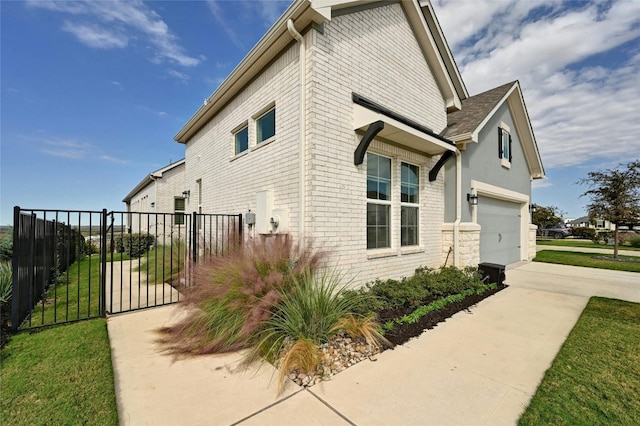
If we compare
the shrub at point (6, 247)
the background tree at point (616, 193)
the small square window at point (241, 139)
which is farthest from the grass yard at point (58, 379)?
the background tree at point (616, 193)

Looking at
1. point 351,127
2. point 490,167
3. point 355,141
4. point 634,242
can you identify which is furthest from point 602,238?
point 351,127

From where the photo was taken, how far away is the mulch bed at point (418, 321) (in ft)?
13.1

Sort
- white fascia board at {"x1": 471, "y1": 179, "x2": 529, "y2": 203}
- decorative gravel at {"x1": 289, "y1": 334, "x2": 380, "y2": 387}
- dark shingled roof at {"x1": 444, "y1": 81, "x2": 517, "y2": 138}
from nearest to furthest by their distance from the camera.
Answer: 1. decorative gravel at {"x1": 289, "y1": 334, "x2": 380, "y2": 387}
2. dark shingled roof at {"x1": 444, "y1": 81, "x2": 517, "y2": 138}
3. white fascia board at {"x1": 471, "y1": 179, "x2": 529, "y2": 203}

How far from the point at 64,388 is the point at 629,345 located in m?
7.09

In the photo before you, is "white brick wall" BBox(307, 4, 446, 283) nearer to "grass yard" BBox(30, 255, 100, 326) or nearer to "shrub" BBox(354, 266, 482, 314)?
"shrub" BBox(354, 266, 482, 314)

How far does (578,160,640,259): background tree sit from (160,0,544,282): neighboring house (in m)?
8.41

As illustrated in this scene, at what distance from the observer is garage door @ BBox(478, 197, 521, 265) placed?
950 cm

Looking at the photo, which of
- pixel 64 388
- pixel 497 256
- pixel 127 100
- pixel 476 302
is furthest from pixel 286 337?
pixel 127 100

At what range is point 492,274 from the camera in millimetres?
7395

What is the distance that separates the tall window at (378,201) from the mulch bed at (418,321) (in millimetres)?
1630

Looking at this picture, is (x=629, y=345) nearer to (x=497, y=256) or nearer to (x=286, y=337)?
(x=286, y=337)

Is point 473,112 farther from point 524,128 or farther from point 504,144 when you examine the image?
point 524,128

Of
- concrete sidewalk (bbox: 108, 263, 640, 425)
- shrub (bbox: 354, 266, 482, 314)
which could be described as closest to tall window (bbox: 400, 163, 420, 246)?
shrub (bbox: 354, 266, 482, 314)

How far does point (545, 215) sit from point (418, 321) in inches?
1413
